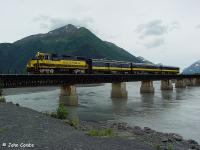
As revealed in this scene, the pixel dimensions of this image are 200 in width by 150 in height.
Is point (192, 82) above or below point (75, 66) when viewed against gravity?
below

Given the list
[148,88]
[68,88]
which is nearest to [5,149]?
[68,88]

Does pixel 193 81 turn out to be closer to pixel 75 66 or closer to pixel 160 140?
pixel 75 66

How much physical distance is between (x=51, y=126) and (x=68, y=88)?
150 ft

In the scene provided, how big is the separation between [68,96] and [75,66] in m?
6.78

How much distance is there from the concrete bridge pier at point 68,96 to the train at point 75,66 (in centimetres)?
320

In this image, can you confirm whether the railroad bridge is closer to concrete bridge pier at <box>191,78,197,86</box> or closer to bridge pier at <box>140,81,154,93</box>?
bridge pier at <box>140,81,154,93</box>

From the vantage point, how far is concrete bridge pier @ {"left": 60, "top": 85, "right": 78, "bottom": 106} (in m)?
65.0

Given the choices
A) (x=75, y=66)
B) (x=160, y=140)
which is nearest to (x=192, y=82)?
(x=75, y=66)

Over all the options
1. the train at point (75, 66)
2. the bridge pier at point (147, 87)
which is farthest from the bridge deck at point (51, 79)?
the bridge pier at point (147, 87)

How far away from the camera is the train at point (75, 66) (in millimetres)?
59281

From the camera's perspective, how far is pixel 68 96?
65.6 metres

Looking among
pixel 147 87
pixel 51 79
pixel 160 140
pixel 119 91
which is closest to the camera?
pixel 160 140

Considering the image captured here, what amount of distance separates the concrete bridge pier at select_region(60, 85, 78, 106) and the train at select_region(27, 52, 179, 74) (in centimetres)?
320

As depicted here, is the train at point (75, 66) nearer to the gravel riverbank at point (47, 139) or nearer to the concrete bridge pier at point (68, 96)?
the concrete bridge pier at point (68, 96)
